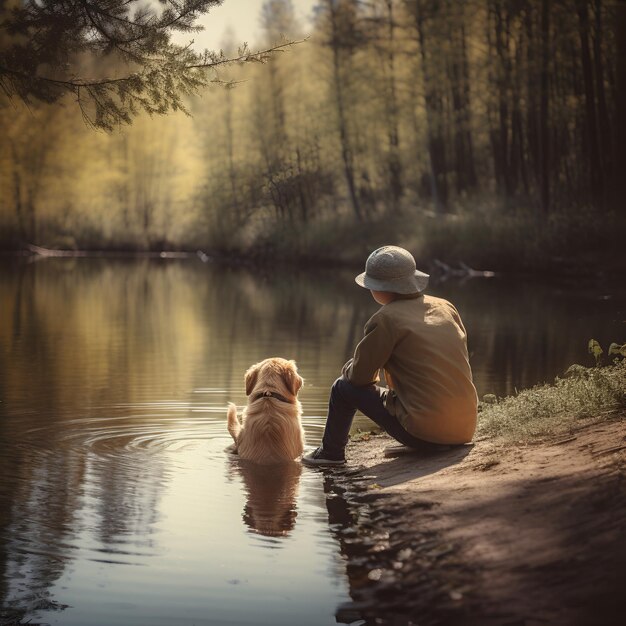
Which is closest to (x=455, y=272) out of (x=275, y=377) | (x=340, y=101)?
(x=340, y=101)

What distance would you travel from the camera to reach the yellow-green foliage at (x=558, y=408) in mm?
7609

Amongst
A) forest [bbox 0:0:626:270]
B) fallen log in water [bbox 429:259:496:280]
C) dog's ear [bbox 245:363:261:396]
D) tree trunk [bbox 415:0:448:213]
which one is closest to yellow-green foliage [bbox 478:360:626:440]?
dog's ear [bbox 245:363:261:396]

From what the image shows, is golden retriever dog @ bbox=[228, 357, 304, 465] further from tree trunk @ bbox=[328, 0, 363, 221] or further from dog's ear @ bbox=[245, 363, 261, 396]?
tree trunk @ bbox=[328, 0, 363, 221]

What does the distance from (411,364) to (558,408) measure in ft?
5.48

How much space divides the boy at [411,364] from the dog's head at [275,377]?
42 cm

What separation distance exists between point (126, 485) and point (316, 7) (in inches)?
1569

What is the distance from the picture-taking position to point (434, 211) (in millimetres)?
41719

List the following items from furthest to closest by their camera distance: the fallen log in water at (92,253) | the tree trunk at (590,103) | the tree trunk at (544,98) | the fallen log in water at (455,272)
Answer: the fallen log in water at (92,253), the fallen log in water at (455,272), the tree trunk at (544,98), the tree trunk at (590,103)

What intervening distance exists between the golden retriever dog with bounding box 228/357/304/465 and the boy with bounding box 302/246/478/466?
45 cm

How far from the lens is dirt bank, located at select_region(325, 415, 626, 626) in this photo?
4.61 m

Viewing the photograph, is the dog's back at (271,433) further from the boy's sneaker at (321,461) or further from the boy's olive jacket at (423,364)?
the boy's olive jacket at (423,364)

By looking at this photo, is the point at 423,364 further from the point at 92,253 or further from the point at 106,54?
the point at 92,253

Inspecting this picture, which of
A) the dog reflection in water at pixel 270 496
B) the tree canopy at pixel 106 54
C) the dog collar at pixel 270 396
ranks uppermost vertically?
the tree canopy at pixel 106 54

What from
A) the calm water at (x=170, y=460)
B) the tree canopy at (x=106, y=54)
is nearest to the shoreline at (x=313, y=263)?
the calm water at (x=170, y=460)
